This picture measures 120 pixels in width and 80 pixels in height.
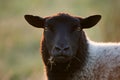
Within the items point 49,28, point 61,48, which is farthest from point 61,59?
point 49,28

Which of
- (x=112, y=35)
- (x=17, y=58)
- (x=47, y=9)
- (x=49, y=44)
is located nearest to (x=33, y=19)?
(x=49, y=44)

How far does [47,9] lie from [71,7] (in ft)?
5.98

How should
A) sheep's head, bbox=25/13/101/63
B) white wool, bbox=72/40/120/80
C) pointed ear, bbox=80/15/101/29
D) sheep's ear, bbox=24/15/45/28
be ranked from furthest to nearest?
sheep's ear, bbox=24/15/45/28 → pointed ear, bbox=80/15/101/29 → white wool, bbox=72/40/120/80 → sheep's head, bbox=25/13/101/63

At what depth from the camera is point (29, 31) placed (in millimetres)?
31312

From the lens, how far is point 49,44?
16.1 m

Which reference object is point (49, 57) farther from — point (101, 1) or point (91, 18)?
point (101, 1)

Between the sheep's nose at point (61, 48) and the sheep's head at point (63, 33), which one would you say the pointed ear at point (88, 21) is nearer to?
the sheep's head at point (63, 33)

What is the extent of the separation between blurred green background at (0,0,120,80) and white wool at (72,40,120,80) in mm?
4358

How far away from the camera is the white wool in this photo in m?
15.9

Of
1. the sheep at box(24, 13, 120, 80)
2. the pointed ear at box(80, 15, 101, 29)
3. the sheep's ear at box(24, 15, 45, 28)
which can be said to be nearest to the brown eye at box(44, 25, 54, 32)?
the sheep at box(24, 13, 120, 80)

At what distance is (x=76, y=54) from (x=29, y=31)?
1520 centimetres

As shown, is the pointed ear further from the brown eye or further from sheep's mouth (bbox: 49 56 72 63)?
sheep's mouth (bbox: 49 56 72 63)

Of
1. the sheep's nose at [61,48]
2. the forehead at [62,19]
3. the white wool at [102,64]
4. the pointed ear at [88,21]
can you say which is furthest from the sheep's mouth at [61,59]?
the pointed ear at [88,21]

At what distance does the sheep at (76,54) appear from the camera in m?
15.9
